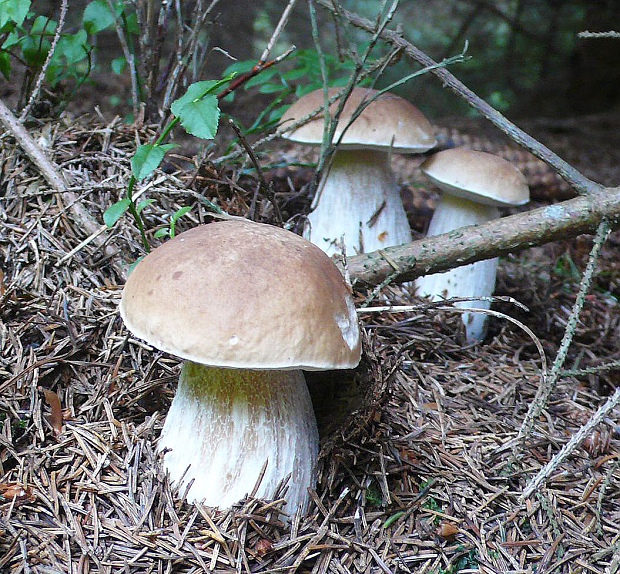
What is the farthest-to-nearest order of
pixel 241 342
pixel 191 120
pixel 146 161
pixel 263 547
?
pixel 146 161 < pixel 191 120 < pixel 263 547 < pixel 241 342

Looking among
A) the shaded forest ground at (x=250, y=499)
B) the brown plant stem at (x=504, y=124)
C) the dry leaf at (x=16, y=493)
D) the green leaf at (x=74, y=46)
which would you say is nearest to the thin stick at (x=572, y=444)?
the shaded forest ground at (x=250, y=499)

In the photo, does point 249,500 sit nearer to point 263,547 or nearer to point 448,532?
point 263,547

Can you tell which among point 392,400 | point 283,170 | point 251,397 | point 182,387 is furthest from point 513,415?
point 283,170

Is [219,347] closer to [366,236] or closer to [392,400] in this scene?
[392,400]

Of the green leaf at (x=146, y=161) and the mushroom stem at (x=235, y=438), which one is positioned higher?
the green leaf at (x=146, y=161)

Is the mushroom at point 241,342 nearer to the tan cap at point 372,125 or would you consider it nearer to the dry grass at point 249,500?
the dry grass at point 249,500

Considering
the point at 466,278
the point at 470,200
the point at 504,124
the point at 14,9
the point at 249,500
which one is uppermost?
the point at 14,9

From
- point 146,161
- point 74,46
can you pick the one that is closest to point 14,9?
point 74,46
